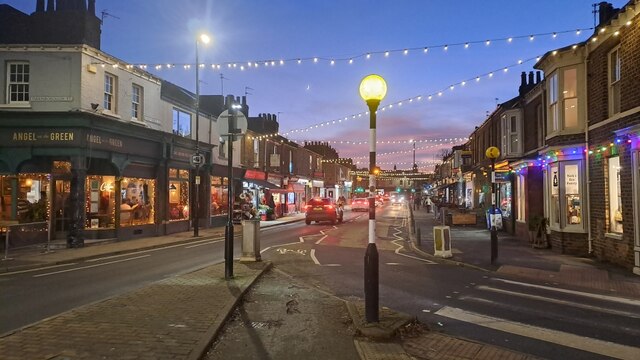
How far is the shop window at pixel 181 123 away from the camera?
26.8m

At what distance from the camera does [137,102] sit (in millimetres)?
23156

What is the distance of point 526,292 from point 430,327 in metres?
3.91

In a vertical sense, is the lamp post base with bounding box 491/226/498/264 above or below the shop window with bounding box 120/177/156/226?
below

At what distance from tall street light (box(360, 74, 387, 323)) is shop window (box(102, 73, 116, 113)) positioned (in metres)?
16.4

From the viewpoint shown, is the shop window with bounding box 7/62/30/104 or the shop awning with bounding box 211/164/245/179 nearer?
the shop window with bounding box 7/62/30/104

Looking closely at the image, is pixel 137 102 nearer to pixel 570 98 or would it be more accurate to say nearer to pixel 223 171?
pixel 223 171

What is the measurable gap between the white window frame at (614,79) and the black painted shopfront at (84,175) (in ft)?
59.1

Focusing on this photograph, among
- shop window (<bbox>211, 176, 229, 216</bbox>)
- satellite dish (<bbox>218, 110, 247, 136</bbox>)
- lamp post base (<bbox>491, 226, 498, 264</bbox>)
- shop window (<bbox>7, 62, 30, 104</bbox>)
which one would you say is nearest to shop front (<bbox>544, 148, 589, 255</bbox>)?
lamp post base (<bbox>491, 226, 498, 264</bbox>)

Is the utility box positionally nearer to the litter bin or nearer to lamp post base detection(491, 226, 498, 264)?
lamp post base detection(491, 226, 498, 264)

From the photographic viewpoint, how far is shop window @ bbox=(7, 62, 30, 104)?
1923 cm

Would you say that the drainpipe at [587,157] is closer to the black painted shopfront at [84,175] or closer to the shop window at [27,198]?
the black painted shopfront at [84,175]

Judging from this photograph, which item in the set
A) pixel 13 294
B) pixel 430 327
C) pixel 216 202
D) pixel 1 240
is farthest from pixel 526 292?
pixel 216 202

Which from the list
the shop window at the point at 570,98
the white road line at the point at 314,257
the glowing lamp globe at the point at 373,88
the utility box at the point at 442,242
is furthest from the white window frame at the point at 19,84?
the shop window at the point at 570,98

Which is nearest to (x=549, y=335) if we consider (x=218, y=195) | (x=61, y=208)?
(x=61, y=208)
